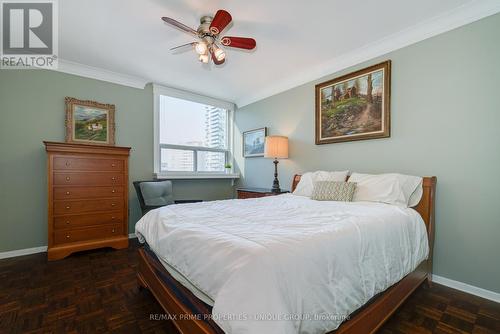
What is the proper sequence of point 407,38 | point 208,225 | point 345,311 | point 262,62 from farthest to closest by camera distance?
point 262,62
point 407,38
point 208,225
point 345,311

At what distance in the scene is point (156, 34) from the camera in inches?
96.6

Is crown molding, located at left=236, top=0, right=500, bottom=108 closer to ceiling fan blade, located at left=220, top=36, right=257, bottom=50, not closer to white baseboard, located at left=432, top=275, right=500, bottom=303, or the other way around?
ceiling fan blade, located at left=220, top=36, right=257, bottom=50

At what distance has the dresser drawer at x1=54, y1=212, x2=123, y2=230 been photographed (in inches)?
106

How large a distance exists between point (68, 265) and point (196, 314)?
2.25 meters

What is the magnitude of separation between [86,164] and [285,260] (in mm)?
2997

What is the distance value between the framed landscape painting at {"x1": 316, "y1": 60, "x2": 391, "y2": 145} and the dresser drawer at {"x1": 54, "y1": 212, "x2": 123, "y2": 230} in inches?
117

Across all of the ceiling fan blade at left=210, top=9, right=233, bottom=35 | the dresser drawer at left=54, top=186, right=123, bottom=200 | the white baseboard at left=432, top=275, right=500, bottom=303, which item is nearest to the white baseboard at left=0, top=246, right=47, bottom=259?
the dresser drawer at left=54, top=186, right=123, bottom=200

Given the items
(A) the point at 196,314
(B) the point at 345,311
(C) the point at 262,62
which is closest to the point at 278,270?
(B) the point at 345,311

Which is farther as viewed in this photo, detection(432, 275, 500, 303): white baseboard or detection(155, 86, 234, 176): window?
detection(155, 86, 234, 176): window

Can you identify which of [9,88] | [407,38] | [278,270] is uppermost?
[407,38]

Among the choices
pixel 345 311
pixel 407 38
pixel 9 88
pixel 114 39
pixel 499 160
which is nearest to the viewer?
pixel 345 311

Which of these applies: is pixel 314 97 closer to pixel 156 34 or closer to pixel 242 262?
pixel 156 34

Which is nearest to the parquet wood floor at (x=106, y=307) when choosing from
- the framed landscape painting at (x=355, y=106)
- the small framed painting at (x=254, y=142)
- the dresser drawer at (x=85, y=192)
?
the dresser drawer at (x=85, y=192)

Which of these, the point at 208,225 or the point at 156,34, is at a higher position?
the point at 156,34
